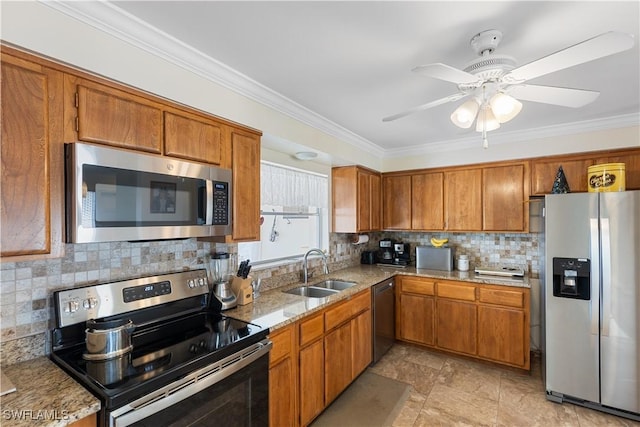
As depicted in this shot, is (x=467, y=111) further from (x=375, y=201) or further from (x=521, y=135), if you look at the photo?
(x=375, y=201)

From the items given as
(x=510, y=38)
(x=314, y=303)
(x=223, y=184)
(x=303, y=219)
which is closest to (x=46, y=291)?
(x=223, y=184)

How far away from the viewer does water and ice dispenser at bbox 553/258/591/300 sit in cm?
241

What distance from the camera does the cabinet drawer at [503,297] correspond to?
295cm

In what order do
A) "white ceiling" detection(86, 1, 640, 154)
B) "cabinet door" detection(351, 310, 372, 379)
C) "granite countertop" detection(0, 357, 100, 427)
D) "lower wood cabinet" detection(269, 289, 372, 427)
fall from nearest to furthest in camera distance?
1. "granite countertop" detection(0, 357, 100, 427)
2. "white ceiling" detection(86, 1, 640, 154)
3. "lower wood cabinet" detection(269, 289, 372, 427)
4. "cabinet door" detection(351, 310, 372, 379)

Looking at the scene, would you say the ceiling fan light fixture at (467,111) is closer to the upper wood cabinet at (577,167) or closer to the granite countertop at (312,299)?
the granite countertop at (312,299)

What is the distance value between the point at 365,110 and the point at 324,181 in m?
1.14

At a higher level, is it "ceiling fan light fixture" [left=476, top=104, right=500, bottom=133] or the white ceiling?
the white ceiling

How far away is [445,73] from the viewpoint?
4.41 ft

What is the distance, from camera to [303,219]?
10.7ft

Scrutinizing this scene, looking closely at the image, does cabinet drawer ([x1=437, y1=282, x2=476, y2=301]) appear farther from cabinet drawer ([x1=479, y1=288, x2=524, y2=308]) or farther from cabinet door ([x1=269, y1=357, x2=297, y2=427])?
cabinet door ([x1=269, y1=357, x2=297, y2=427])

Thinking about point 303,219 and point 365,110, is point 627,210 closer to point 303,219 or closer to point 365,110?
point 365,110

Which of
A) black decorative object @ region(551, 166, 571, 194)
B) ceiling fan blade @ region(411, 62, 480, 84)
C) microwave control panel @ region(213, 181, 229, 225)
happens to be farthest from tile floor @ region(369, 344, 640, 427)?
ceiling fan blade @ region(411, 62, 480, 84)

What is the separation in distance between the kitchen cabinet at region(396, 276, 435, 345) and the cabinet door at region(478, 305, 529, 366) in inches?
19.4

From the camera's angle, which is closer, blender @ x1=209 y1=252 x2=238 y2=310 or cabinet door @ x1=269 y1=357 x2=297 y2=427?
cabinet door @ x1=269 y1=357 x2=297 y2=427
